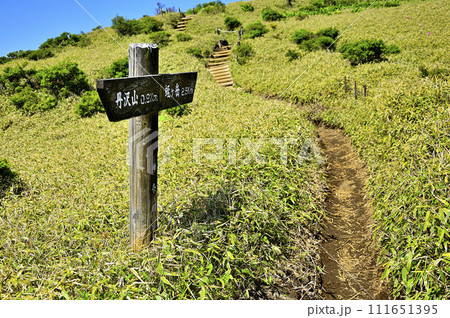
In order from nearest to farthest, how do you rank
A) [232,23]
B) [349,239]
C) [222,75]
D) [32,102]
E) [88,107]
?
[349,239]
[88,107]
[32,102]
[222,75]
[232,23]

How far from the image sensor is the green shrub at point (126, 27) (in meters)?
26.4

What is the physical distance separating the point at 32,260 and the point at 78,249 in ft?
1.33

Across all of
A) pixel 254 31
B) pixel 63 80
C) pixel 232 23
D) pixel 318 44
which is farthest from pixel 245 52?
pixel 63 80

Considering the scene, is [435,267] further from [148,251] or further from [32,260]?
[32,260]

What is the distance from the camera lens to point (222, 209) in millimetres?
3602

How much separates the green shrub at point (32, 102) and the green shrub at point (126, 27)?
55.8ft

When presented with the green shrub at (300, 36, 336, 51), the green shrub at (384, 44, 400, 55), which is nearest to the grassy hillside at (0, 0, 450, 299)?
the green shrub at (384, 44, 400, 55)

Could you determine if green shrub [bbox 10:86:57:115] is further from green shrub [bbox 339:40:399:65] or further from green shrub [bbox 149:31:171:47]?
green shrub [bbox 339:40:399:65]

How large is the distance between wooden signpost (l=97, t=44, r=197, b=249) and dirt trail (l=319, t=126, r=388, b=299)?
2273mm

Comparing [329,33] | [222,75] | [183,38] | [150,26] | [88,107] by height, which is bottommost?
[88,107]

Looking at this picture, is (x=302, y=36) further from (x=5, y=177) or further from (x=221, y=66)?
(x=5, y=177)

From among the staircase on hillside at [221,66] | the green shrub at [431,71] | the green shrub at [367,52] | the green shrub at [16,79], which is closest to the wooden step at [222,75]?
the staircase on hillside at [221,66]

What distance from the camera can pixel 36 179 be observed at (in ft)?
16.3

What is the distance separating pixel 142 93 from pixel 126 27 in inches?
1125
